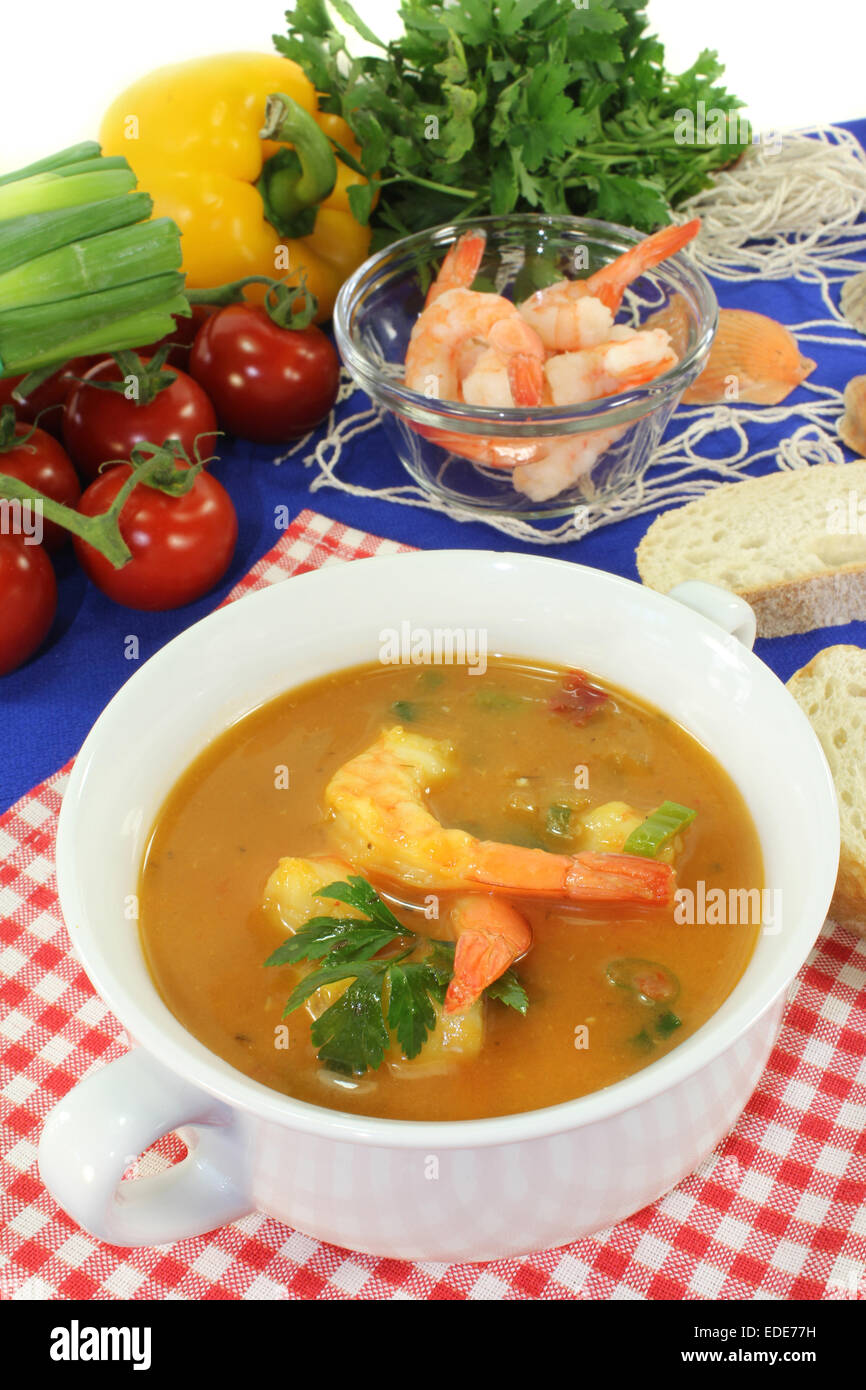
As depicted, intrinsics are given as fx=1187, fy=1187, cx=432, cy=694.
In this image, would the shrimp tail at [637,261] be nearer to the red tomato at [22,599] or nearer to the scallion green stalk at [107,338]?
the scallion green stalk at [107,338]

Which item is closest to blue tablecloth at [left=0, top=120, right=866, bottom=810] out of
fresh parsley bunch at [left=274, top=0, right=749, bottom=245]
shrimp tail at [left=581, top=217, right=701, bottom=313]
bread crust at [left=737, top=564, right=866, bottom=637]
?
bread crust at [left=737, top=564, right=866, bottom=637]

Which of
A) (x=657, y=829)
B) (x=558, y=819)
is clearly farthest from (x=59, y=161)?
(x=657, y=829)

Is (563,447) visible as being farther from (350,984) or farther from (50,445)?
(350,984)

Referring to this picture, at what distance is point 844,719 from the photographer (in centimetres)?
212

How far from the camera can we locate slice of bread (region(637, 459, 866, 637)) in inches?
95.5

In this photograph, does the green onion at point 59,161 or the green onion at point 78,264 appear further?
the green onion at point 59,161

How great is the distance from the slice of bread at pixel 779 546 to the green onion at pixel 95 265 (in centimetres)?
129

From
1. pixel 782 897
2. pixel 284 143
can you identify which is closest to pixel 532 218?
pixel 284 143

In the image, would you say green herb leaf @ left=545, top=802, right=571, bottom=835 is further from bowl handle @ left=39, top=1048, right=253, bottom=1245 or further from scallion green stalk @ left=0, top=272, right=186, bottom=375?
scallion green stalk @ left=0, top=272, right=186, bottom=375

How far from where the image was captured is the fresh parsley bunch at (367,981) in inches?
51.8

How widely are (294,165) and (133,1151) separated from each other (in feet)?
9.03

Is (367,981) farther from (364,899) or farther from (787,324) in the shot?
(787,324)

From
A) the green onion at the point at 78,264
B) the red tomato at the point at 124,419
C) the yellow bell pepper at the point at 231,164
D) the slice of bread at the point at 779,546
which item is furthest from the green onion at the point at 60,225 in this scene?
the slice of bread at the point at 779,546

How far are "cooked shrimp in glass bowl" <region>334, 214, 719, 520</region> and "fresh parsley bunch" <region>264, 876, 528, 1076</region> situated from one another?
129 cm
